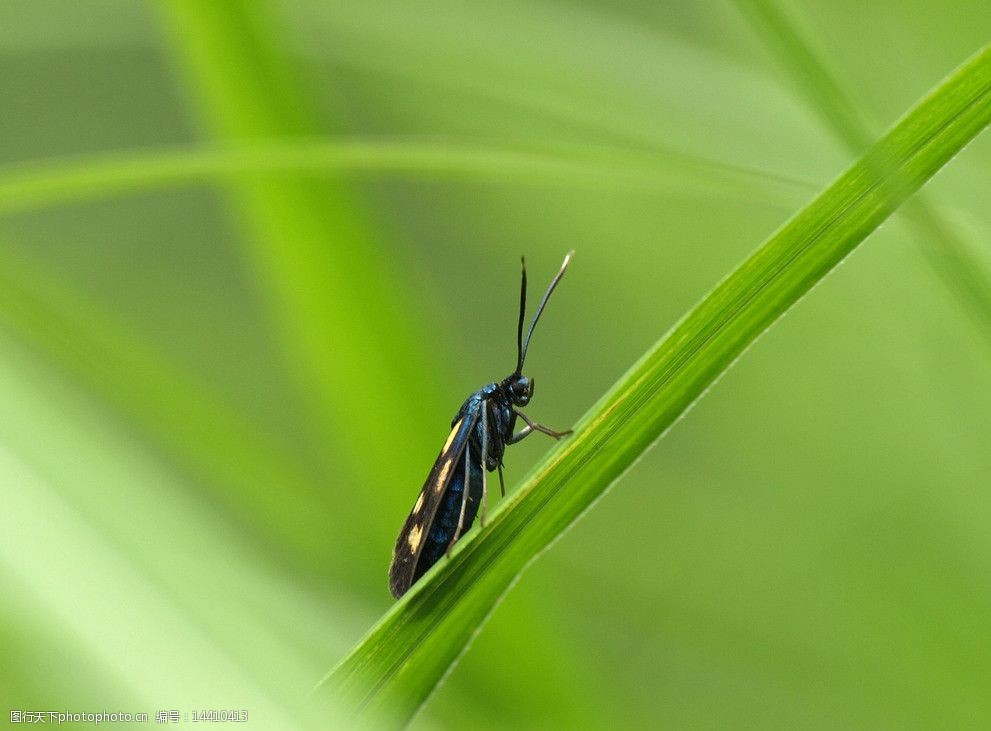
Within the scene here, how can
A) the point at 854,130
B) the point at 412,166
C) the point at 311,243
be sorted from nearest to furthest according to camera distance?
the point at 854,130 < the point at 412,166 < the point at 311,243

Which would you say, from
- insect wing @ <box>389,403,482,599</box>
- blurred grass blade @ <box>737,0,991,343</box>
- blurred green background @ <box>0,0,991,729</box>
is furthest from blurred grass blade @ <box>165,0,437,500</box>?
blurred grass blade @ <box>737,0,991,343</box>

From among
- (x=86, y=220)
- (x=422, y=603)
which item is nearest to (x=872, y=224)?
(x=422, y=603)

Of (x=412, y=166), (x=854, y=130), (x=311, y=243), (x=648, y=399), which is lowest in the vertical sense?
(x=648, y=399)

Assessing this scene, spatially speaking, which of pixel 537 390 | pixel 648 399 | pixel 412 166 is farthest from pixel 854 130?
pixel 537 390

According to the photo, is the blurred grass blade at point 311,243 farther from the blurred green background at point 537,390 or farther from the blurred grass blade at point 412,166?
the blurred grass blade at point 412,166

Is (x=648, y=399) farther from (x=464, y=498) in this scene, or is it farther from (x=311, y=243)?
(x=311, y=243)

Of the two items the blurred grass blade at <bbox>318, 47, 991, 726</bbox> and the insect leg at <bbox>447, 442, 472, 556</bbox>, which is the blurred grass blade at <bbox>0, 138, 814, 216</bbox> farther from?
the insect leg at <bbox>447, 442, 472, 556</bbox>
